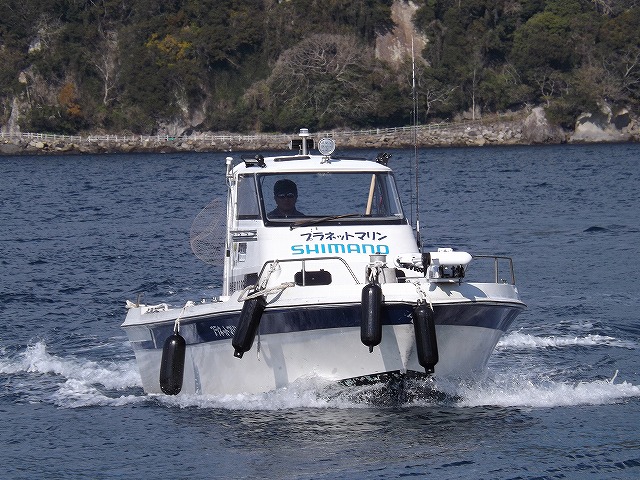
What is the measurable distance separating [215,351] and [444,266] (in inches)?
101

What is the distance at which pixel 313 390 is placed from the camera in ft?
41.4

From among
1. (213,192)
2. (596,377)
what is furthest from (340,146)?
(596,377)

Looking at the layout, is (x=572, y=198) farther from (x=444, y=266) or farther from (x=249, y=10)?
(x=249, y=10)

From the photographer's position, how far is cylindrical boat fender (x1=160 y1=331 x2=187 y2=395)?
43.1 ft

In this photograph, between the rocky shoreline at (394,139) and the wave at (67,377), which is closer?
the wave at (67,377)

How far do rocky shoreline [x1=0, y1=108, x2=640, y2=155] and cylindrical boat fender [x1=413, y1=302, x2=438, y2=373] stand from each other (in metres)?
79.6

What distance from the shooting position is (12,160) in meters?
85.5

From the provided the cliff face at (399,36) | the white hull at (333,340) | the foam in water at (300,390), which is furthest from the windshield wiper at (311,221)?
the cliff face at (399,36)

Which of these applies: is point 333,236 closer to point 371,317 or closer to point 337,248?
point 337,248

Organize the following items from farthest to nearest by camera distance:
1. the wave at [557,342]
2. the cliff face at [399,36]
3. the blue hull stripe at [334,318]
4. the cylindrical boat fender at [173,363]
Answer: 1. the cliff face at [399,36]
2. the wave at [557,342]
3. the cylindrical boat fender at [173,363]
4. the blue hull stripe at [334,318]

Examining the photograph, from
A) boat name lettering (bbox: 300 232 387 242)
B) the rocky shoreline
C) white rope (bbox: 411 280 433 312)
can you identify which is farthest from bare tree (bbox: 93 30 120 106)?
white rope (bbox: 411 280 433 312)

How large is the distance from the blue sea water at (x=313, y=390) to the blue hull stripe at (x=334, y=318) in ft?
2.25

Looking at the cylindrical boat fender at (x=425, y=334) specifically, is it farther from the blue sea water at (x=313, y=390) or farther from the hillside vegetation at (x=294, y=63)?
the hillside vegetation at (x=294, y=63)

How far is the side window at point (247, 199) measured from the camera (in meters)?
14.1
